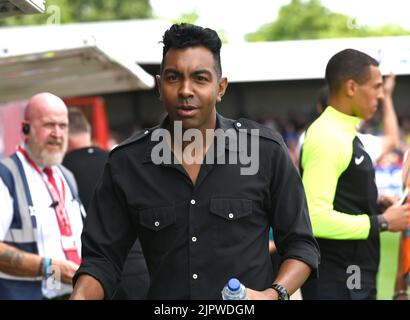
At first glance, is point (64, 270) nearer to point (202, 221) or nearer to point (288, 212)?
point (202, 221)

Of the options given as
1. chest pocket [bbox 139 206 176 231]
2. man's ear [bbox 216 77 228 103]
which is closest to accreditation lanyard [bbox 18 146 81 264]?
chest pocket [bbox 139 206 176 231]

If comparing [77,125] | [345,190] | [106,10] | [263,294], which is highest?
[106,10]

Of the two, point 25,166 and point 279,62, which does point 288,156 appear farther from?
point 279,62

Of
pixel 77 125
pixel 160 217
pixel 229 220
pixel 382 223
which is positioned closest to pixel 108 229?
pixel 160 217

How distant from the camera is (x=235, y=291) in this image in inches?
138

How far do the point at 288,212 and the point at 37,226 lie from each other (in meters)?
2.89

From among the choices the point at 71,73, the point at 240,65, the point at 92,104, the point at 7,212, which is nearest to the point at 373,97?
the point at 7,212

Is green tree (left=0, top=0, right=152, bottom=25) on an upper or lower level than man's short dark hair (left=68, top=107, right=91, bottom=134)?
upper

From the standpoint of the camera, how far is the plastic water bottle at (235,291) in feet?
11.5

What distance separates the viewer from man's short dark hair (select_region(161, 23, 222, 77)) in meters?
3.82

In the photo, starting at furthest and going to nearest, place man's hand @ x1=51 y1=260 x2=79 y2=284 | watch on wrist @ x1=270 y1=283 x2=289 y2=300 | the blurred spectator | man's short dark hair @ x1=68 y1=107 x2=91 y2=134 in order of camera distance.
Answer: man's short dark hair @ x1=68 y1=107 x2=91 y2=134, man's hand @ x1=51 y1=260 x2=79 y2=284, the blurred spectator, watch on wrist @ x1=270 y1=283 x2=289 y2=300

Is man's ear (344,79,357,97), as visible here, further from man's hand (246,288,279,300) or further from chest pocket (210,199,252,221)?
man's hand (246,288,279,300)

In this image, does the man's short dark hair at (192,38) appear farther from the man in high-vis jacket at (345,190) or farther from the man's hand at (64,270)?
the man's hand at (64,270)

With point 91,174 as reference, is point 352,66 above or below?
above
